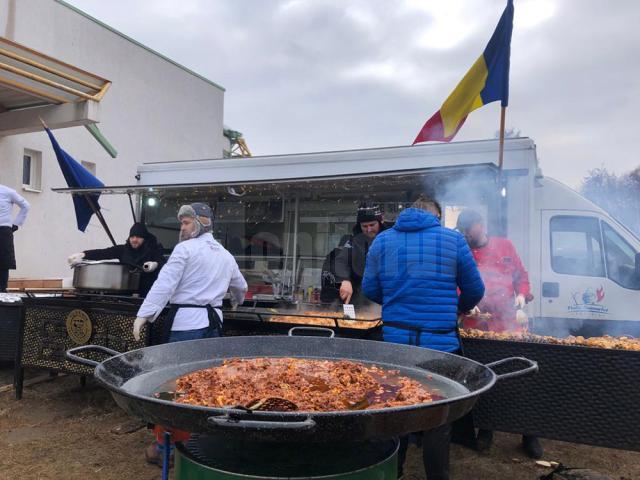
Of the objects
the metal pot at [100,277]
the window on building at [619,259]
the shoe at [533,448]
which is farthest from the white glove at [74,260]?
the window on building at [619,259]

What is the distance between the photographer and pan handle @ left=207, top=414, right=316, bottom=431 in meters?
1.45

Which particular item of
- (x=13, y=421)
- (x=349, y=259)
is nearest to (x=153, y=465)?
(x=13, y=421)

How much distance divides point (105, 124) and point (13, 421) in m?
10.8

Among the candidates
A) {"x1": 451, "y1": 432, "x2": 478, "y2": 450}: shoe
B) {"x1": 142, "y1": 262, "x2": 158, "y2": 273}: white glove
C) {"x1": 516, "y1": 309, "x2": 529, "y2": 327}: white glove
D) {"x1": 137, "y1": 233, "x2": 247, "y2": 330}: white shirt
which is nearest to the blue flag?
{"x1": 142, "y1": 262, "x2": 158, "y2": 273}: white glove

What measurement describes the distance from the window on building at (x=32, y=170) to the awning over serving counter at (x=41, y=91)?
152 cm

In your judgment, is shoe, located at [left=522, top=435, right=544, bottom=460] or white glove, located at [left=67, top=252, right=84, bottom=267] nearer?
shoe, located at [left=522, top=435, right=544, bottom=460]

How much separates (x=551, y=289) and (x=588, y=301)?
0.46 metres

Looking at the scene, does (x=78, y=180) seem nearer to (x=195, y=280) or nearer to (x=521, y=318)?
(x=195, y=280)

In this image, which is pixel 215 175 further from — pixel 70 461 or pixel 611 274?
pixel 611 274

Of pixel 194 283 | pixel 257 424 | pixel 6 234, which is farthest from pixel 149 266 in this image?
pixel 257 424

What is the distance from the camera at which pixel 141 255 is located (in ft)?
19.4

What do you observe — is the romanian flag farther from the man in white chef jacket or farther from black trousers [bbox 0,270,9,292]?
black trousers [bbox 0,270,9,292]

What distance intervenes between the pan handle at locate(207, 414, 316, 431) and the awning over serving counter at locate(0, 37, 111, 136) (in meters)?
7.54

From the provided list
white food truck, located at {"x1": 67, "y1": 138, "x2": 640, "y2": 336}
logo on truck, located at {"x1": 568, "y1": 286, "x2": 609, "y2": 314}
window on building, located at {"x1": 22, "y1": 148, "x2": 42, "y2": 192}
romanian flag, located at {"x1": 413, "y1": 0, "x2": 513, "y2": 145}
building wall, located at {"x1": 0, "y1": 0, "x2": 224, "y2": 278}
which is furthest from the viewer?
window on building, located at {"x1": 22, "y1": 148, "x2": 42, "y2": 192}
